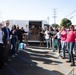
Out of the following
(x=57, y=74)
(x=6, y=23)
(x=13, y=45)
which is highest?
(x=6, y=23)

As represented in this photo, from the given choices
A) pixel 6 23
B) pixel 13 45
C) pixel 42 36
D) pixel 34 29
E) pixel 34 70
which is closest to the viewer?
pixel 34 70

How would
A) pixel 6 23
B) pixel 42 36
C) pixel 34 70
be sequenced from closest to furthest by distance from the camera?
pixel 34 70, pixel 6 23, pixel 42 36

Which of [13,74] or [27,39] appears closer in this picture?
[13,74]

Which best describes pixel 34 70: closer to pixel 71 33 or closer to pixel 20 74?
pixel 20 74

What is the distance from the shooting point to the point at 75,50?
13367 mm

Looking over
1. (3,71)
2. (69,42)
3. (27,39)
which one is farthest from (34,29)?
(3,71)

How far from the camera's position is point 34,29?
25.8m

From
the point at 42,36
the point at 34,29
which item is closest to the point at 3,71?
the point at 42,36

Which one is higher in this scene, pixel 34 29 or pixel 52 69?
pixel 34 29

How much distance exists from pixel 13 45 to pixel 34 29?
12611 mm

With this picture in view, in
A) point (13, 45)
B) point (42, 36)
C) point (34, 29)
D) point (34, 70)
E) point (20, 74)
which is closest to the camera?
point (20, 74)

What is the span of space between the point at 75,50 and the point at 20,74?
4.86m

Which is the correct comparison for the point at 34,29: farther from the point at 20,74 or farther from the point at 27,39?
A: the point at 20,74

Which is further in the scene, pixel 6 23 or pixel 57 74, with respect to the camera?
pixel 6 23
